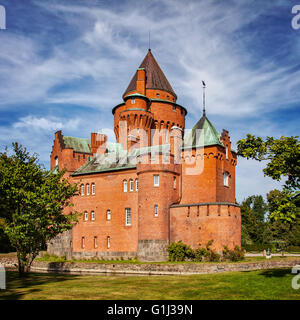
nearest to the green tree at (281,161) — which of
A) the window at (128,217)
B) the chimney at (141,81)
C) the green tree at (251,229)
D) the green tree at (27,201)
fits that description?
the green tree at (27,201)

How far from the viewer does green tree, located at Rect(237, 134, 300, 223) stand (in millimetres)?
19125

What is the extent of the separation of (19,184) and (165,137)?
28.4m

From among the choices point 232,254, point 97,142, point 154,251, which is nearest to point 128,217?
point 154,251

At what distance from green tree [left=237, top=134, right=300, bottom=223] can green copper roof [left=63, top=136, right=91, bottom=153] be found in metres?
35.9

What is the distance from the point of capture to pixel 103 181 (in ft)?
156

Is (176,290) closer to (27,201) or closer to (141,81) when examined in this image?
(27,201)

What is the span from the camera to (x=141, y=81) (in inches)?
2152

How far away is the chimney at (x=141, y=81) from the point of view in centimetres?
5417

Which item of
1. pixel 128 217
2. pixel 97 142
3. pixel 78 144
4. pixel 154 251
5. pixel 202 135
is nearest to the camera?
pixel 154 251

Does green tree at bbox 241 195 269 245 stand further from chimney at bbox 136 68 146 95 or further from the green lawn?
the green lawn

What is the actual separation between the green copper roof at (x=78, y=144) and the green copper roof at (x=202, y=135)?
18076 millimetres

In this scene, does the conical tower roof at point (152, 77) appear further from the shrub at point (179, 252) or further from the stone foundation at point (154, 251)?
the shrub at point (179, 252)

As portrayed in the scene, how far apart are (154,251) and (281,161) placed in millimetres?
21167

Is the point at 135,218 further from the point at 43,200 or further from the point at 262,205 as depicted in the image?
the point at 262,205
